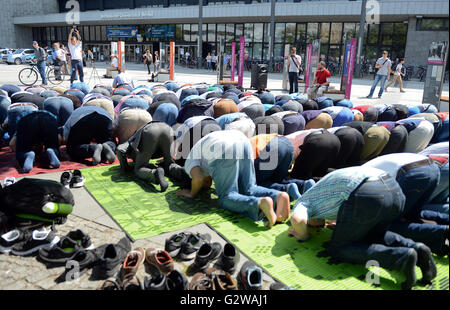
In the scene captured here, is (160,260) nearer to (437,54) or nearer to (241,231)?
(241,231)

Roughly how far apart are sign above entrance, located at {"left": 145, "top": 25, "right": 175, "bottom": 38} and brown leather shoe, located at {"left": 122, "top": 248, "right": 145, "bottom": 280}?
125 ft

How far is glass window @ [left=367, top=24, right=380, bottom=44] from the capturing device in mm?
28922

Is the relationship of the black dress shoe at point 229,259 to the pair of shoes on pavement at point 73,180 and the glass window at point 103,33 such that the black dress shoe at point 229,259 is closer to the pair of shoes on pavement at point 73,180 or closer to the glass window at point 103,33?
the pair of shoes on pavement at point 73,180

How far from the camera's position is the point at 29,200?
3.75m

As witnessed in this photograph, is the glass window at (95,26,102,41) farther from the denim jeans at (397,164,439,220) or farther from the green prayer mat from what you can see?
the denim jeans at (397,164,439,220)

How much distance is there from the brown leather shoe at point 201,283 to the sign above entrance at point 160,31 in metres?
38.6

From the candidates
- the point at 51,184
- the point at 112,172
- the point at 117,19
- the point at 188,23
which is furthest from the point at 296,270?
the point at 117,19

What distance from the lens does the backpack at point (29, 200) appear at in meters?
3.75

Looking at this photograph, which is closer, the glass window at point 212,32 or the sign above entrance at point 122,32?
the glass window at point 212,32

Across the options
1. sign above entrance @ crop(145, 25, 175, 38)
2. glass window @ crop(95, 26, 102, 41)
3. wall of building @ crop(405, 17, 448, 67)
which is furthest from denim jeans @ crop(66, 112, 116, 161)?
glass window @ crop(95, 26, 102, 41)

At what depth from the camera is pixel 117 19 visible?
38375 millimetres

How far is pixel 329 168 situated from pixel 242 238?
7.10 feet

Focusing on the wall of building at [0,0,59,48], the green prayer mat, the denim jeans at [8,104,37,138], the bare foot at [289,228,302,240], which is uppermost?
the wall of building at [0,0,59,48]

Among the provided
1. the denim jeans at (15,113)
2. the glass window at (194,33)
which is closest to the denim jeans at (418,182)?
the denim jeans at (15,113)
